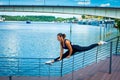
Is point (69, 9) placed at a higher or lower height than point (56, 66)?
higher

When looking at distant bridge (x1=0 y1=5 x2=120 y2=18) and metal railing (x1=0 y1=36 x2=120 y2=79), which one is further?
distant bridge (x1=0 y1=5 x2=120 y2=18)

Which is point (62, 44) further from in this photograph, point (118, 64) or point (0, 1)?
point (0, 1)

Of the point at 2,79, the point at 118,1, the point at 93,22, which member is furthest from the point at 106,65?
the point at 93,22

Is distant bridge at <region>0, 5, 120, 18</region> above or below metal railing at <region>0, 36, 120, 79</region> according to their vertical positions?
above

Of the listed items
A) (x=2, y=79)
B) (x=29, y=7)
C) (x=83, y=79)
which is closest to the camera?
(x=83, y=79)

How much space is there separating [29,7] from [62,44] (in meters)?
29.2

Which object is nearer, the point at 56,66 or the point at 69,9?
the point at 56,66

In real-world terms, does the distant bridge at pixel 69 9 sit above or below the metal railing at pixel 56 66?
above

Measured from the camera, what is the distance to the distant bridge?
3318cm

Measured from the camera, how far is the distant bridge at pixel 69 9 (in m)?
33.2

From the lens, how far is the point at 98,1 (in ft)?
111

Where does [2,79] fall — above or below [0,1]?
below

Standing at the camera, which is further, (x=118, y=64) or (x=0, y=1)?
(x=0, y=1)

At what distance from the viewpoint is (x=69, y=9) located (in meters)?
34.7
